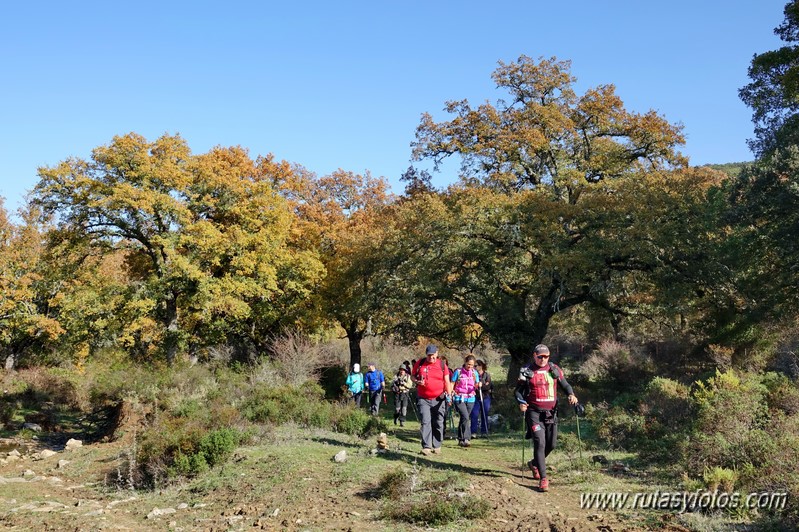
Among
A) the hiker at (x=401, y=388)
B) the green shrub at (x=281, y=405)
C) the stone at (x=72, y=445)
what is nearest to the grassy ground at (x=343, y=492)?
the green shrub at (x=281, y=405)

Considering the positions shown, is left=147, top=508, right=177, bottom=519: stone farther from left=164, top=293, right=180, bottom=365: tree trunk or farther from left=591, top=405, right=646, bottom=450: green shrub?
left=164, top=293, right=180, bottom=365: tree trunk

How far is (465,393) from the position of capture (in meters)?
11.5

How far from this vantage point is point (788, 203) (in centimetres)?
1464

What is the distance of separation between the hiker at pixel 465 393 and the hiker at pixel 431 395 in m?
1.19

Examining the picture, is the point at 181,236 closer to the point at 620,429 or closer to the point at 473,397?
the point at 473,397

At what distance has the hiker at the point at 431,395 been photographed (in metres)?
10.0

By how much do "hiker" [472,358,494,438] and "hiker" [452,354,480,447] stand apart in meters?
1.53

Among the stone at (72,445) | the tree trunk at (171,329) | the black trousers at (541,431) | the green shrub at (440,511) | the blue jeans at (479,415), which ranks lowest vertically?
the stone at (72,445)

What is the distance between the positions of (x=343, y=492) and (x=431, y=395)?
264 cm

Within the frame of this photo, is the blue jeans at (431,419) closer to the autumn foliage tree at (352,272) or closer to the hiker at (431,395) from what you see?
the hiker at (431,395)

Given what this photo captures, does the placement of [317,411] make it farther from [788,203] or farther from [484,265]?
[788,203]

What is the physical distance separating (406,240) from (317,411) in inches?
390

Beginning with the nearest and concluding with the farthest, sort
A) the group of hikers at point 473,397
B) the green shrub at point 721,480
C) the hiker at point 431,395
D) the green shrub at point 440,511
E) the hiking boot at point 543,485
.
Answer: the green shrub at point 440,511 < the green shrub at point 721,480 < the hiking boot at point 543,485 < the group of hikers at point 473,397 < the hiker at point 431,395

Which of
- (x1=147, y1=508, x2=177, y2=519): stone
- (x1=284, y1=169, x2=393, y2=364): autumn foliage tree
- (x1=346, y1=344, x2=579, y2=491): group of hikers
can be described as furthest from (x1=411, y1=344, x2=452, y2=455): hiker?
(x1=284, y1=169, x2=393, y2=364): autumn foliage tree
